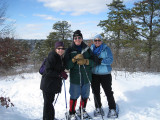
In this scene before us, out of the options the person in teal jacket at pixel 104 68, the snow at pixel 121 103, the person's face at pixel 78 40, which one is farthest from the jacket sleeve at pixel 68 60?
the snow at pixel 121 103

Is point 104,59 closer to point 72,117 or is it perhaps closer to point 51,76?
point 51,76

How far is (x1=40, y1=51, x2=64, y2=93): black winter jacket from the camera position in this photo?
7.83 feet

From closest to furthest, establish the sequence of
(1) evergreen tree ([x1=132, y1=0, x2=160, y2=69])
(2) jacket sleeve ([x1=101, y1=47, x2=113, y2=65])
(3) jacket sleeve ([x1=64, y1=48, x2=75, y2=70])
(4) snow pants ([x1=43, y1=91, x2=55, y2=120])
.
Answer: (4) snow pants ([x1=43, y1=91, x2=55, y2=120]), (3) jacket sleeve ([x1=64, y1=48, x2=75, y2=70]), (2) jacket sleeve ([x1=101, y1=47, x2=113, y2=65]), (1) evergreen tree ([x1=132, y1=0, x2=160, y2=69])

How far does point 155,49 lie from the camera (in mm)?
10859

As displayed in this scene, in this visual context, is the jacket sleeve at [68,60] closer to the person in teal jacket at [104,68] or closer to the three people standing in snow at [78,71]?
the three people standing in snow at [78,71]

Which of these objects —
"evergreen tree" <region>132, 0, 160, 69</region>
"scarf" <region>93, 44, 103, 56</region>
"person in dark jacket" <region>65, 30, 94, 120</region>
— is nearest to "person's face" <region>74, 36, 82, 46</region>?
"person in dark jacket" <region>65, 30, 94, 120</region>

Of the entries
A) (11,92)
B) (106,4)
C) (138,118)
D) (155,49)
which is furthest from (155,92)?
(106,4)

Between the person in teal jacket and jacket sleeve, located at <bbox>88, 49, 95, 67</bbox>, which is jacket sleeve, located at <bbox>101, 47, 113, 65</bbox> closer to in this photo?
the person in teal jacket

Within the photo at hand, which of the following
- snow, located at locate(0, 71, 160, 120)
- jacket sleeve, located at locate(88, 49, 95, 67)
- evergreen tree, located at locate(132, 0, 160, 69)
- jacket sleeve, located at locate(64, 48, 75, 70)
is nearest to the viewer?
jacket sleeve, located at locate(64, 48, 75, 70)

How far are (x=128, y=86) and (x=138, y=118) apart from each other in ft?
5.29

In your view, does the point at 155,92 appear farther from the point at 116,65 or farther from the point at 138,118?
the point at 116,65

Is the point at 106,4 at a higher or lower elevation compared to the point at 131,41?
higher

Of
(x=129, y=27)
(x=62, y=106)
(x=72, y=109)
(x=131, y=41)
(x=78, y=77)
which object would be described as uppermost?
(x=129, y=27)

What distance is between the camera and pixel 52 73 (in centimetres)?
240
